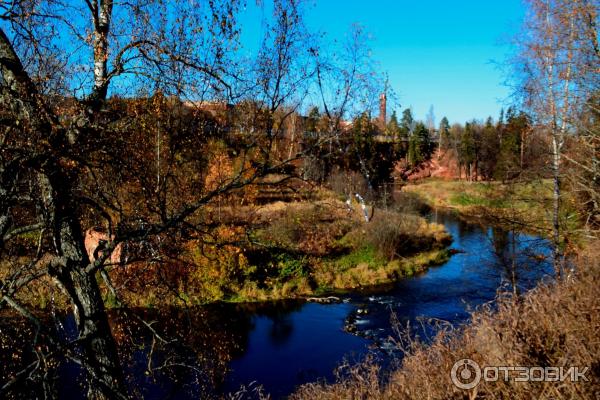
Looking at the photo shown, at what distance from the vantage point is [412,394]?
15.6 ft

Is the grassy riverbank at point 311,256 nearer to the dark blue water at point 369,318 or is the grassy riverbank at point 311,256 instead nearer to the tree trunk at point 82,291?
the dark blue water at point 369,318

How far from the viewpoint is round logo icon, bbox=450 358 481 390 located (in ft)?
14.4

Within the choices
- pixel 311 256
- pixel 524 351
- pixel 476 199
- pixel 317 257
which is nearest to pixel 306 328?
pixel 311 256

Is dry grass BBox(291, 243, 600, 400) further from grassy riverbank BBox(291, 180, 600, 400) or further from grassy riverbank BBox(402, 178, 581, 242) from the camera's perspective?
grassy riverbank BBox(402, 178, 581, 242)

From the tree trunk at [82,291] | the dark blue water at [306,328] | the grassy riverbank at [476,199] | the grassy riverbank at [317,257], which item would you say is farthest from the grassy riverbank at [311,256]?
the tree trunk at [82,291]

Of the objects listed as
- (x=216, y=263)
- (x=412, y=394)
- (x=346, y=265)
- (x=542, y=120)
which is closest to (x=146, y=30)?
(x=412, y=394)

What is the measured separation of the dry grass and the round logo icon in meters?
0.06

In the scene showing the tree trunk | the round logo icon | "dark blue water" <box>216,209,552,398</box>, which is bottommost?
"dark blue water" <box>216,209,552,398</box>

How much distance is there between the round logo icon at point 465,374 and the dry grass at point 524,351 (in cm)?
6

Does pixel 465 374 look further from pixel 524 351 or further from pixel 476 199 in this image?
pixel 476 199

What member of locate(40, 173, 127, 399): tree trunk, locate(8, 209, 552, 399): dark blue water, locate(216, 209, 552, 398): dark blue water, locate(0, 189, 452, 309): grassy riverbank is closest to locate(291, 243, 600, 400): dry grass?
locate(40, 173, 127, 399): tree trunk

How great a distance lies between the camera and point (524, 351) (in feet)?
14.8

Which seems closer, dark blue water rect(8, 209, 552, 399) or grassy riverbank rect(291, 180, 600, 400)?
grassy riverbank rect(291, 180, 600, 400)

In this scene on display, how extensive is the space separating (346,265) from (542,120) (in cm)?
1143
